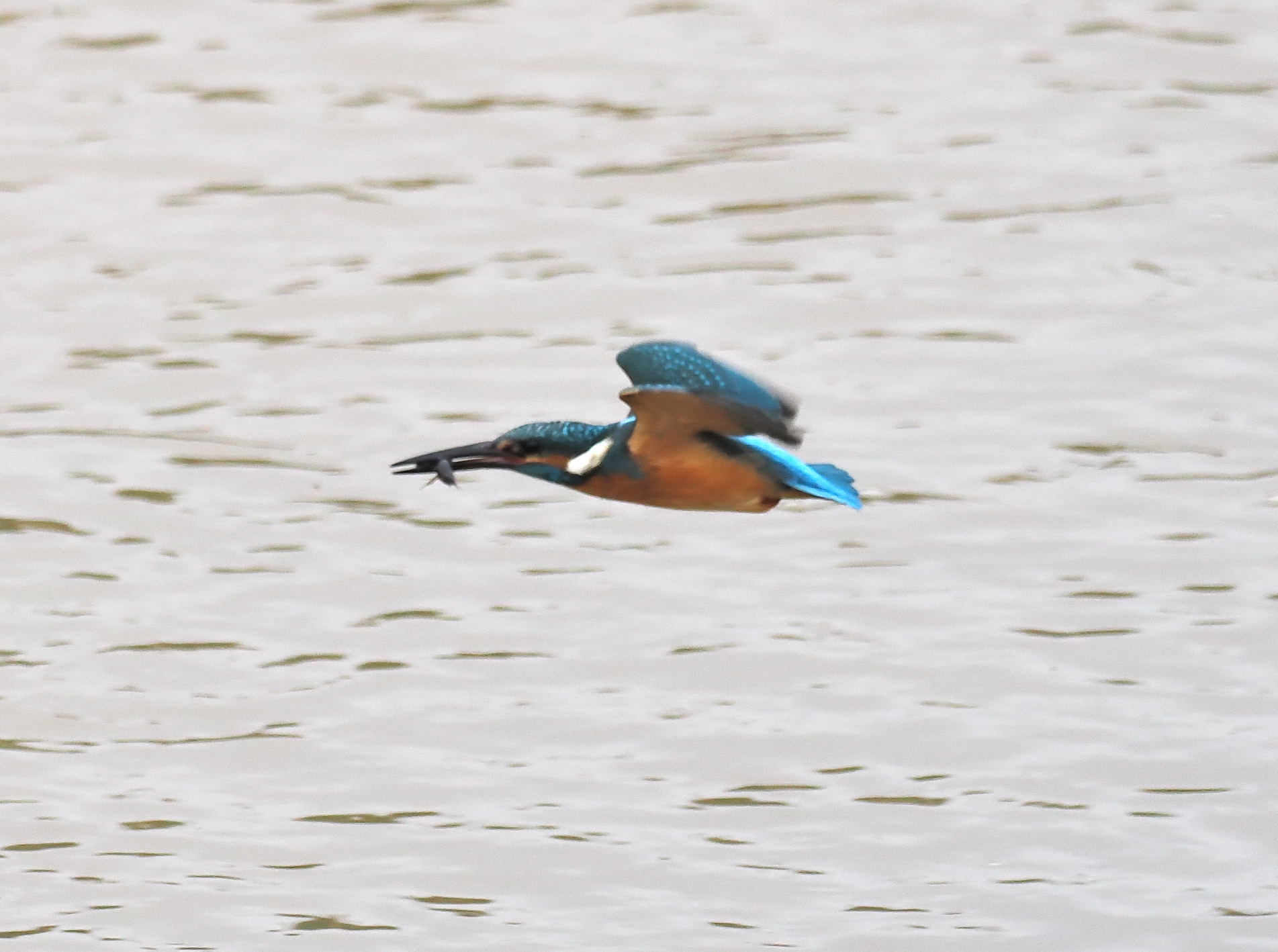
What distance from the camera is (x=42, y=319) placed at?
11.1 meters

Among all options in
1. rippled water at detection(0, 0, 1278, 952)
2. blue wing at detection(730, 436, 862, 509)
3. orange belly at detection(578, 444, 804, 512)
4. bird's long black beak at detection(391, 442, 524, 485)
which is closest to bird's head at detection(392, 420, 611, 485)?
bird's long black beak at detection(391, 442, 524, 485)

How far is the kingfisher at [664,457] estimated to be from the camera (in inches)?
242

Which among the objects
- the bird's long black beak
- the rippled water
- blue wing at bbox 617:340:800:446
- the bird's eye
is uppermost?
blue wing at bbox 617:340:800:446

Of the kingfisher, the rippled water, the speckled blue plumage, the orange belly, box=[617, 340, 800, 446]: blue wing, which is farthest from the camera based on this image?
the rippled water

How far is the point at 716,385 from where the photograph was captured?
588 cm

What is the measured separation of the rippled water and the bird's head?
136 centimetres

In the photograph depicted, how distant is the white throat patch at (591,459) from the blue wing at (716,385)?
0.33 meters

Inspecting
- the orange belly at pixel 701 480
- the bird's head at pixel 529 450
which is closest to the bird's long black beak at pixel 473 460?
the bird's head at pixel 529 450

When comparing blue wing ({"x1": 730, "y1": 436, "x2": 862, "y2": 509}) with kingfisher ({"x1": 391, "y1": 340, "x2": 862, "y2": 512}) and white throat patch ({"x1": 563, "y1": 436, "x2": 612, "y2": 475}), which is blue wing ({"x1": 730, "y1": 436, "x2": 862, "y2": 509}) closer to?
kingfisher ({"x1": 391, "y1": 340, "x2": 862, "y2": 512})

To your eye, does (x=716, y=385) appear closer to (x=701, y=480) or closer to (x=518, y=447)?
(x=701, y=480)

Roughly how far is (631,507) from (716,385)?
381 centimetres

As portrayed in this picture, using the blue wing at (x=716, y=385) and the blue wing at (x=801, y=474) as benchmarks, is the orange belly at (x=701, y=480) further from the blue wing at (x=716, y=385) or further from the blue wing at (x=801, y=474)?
the blue wing at (x=716, y=385)

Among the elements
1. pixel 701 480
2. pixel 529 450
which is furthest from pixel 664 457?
pixel 529 450

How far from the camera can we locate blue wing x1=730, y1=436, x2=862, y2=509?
6.30m
